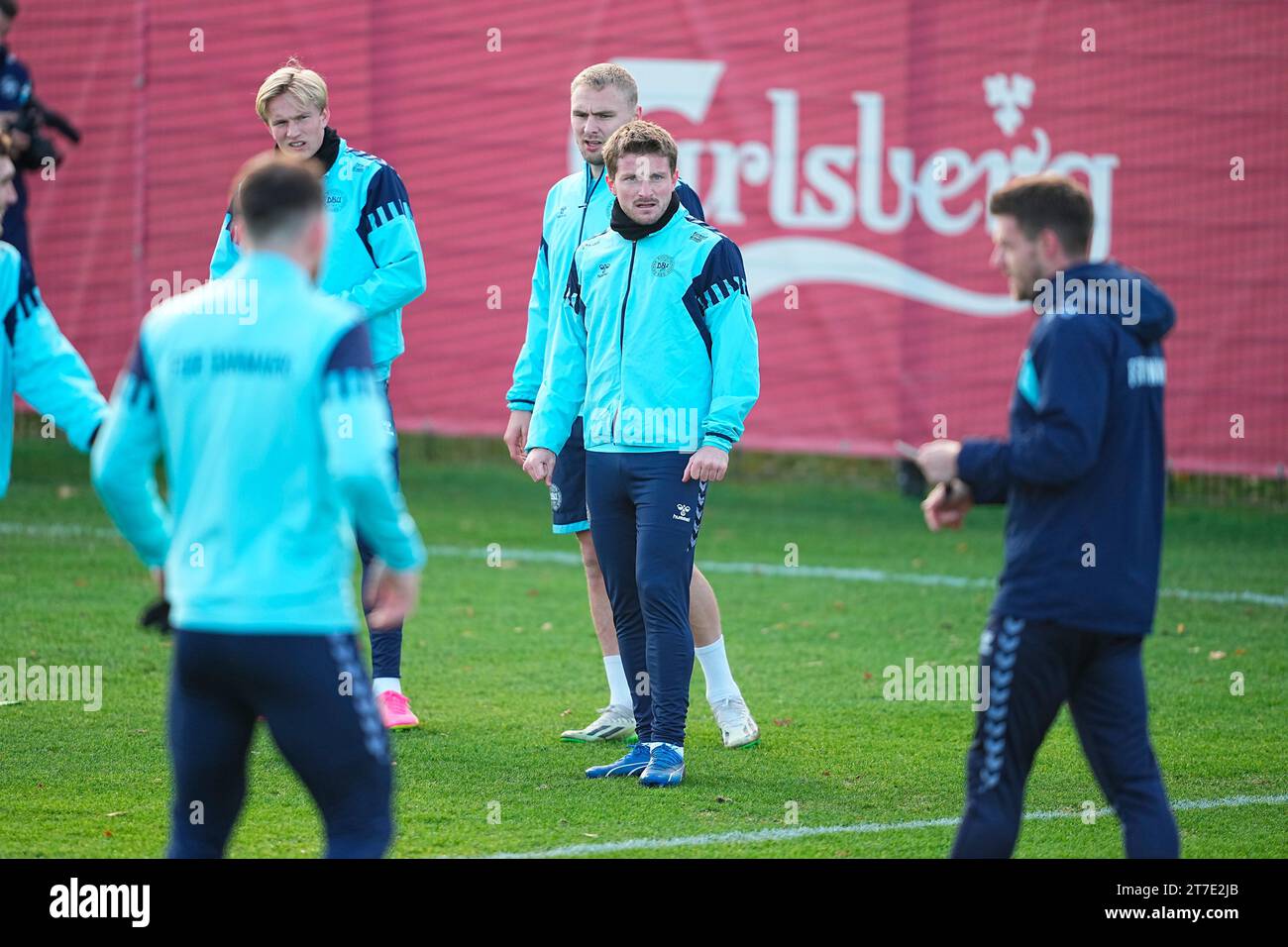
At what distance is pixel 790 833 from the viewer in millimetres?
5535

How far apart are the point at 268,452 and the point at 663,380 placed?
256 centimetres

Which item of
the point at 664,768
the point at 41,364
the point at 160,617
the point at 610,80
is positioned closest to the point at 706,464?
the point at 664,768

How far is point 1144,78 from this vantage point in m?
12.5

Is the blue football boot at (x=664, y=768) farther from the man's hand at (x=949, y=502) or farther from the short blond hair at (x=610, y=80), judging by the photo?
the short blond hair at (x=610, y=80)

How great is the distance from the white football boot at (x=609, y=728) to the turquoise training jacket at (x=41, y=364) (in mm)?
2756

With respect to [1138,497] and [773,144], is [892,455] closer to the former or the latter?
[773,144]

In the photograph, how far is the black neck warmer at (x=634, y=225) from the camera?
6.02 meters

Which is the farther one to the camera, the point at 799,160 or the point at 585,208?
the point at 799,160

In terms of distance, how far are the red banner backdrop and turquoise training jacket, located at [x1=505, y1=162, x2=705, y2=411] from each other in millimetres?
6032

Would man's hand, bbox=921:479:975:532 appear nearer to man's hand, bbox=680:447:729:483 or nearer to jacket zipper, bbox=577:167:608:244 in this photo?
man's hand, bbox=680:447:729:483

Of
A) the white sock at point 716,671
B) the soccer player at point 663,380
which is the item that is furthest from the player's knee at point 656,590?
the white sock at point 716,671

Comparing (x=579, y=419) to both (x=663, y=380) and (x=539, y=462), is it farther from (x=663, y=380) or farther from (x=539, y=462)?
(x=663, y=380)

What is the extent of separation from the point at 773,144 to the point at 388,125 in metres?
2.88
